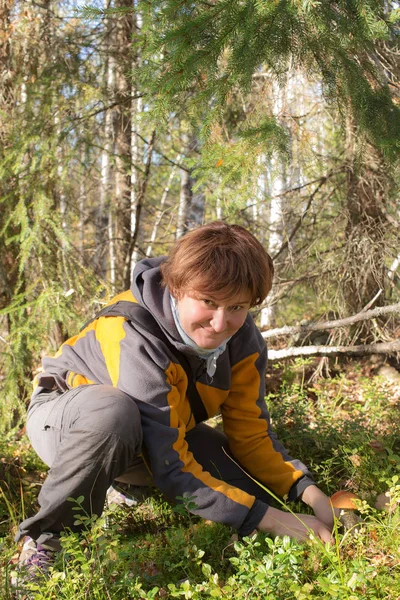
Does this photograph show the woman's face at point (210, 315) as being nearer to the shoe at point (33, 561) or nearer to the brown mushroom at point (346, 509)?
the brown mushroom at point (346, 509)

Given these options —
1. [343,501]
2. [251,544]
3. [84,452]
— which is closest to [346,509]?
[343,501]

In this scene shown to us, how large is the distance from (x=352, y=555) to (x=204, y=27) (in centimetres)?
249

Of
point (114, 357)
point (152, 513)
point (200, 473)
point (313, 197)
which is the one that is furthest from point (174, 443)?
point (313, 197)

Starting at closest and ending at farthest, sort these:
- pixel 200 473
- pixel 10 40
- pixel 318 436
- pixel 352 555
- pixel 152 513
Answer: pixel 352 555, pixel 200 473, pixel 152 513, pixel 318 436, pixel 10 40

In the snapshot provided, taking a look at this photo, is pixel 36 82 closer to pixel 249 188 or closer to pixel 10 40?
pixel 10 40

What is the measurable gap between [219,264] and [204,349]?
43cm

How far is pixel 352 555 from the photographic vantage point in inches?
84.5

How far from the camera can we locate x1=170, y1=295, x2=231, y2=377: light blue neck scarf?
241 centimetres

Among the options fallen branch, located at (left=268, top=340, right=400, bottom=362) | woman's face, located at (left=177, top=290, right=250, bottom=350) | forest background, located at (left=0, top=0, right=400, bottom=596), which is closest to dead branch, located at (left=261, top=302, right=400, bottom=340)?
forest background, located at (left=0, top=0, right=400, bottom=596)

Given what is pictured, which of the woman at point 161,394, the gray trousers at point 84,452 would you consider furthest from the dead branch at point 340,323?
the gray trousers at point 84,452

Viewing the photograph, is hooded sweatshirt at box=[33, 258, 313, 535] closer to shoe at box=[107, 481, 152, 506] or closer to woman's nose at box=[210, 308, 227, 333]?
woman's nose at box=[210, 308, 227, 333]

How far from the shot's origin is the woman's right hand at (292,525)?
7.30 feet

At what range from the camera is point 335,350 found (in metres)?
4.26

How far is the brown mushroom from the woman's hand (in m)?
0.03
